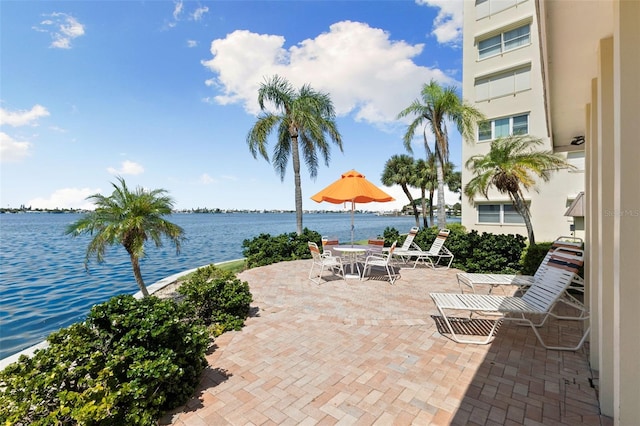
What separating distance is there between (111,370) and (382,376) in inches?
109

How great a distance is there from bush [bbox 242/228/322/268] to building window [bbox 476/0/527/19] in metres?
17.7

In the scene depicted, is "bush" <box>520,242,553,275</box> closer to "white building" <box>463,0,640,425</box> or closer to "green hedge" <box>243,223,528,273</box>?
"green hedge" <box>243,223,528,273</box>

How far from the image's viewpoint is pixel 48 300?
392 inches

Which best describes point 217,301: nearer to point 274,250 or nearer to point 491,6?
point 274,250

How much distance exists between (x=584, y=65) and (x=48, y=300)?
14.8 m

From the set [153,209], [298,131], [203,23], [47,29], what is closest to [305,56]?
[298,131]

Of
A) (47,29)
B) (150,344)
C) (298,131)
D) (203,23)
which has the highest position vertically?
(203,23)

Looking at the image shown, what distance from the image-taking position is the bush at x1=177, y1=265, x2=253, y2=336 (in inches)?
198

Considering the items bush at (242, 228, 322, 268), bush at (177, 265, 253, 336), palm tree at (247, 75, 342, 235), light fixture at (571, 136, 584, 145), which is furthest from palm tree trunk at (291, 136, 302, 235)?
light fixture at (571, 136, 584, 145)

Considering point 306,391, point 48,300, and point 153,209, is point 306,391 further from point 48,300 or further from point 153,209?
point 48,300

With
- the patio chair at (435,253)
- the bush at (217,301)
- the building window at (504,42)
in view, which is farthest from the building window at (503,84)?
the bush at (217,301)

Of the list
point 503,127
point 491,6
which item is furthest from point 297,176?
point 491,6

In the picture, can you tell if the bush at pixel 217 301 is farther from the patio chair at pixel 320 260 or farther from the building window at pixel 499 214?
the building window at pixel 499 214

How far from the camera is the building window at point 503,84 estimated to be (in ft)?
53.8
